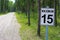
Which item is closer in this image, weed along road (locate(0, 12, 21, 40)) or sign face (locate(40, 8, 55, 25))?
sign face (locate(40, 8, 55, 25))

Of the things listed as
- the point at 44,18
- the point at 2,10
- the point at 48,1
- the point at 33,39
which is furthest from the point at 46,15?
the point at 2,10

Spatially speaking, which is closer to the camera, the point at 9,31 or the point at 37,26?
the point at 37,26

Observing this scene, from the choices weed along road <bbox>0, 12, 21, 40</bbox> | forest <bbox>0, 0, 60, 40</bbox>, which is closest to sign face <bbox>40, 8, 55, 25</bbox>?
forest <bbox>0, 0, 60, 40</bbox>

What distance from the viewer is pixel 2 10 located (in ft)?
317

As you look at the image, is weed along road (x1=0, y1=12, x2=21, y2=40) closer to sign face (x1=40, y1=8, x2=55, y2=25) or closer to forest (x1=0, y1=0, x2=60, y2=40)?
forest (x1=0, y1=0, x2=60, y2=40)

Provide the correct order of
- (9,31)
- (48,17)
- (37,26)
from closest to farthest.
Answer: (48,17)
(37,26)
(9,31)

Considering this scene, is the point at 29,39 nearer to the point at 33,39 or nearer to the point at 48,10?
the point at 33,39

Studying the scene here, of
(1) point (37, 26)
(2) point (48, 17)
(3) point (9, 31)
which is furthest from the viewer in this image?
(3) point (9, 31)

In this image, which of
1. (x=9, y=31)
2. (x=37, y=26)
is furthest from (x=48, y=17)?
(x=9, y=31)

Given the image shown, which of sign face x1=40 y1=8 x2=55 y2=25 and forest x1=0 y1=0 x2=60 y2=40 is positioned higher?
sign face x1=40 y1=8 x2=55 y2=25

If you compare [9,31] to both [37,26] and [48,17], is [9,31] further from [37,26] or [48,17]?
[48,17]

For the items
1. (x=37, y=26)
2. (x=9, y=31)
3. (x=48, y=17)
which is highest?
(x=48, y=17)

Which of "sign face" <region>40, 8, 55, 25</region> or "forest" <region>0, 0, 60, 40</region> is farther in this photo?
"forest" <region>0, 0, 60, 40</region>

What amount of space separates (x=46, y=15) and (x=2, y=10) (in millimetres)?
90519
